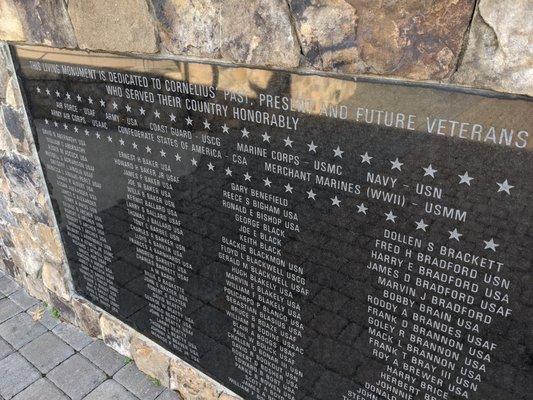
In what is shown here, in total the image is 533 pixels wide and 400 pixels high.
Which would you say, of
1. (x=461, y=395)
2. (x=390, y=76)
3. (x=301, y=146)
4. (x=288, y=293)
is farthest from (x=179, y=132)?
(x=461, y=395)

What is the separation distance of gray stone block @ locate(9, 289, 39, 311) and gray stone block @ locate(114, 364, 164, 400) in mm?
1160

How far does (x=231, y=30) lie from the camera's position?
1.64m

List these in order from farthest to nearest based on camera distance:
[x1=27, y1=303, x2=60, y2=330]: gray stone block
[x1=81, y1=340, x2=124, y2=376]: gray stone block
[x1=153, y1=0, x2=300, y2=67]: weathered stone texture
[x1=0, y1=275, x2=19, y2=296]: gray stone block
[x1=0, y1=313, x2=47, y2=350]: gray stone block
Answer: [x1=0, y1=275, x2=19, y2=296]: gray stone block → [x1=27, y1=303, x2=60, y2=330]: gray stone block → [x1=0, y1=313, x2=47, y2=350]: gray stone block → [x1=81, y1=340, x2=124, y2=376]: gray stone block → [x1=153, y1=0, x2=300, y2=67]: weathered stone texture

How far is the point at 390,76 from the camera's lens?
1.35 meters

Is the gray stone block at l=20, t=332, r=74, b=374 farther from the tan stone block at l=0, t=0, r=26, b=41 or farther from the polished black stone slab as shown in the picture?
the tan stone block at l=0, t=0, r=26, b=41

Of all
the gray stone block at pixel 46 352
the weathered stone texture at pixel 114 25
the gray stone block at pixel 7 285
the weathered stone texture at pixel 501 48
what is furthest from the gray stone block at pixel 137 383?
the weathered stone texture at pixel 501 48

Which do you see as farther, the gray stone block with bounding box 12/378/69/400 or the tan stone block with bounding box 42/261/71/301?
the tan stone block with bounding box 42/261/71/301

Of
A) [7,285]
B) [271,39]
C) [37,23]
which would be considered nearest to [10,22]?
[37,23]

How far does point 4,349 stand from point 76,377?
65 centimetres

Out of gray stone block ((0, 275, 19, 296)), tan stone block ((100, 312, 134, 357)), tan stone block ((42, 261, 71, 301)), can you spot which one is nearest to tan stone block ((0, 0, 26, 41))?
tan stone block ((42, 261, 71, 301))

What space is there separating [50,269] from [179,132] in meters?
2.01

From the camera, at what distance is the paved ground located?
2.80 meters

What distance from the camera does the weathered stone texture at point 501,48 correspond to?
1.12m

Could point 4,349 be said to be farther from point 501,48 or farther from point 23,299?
point 501,48
